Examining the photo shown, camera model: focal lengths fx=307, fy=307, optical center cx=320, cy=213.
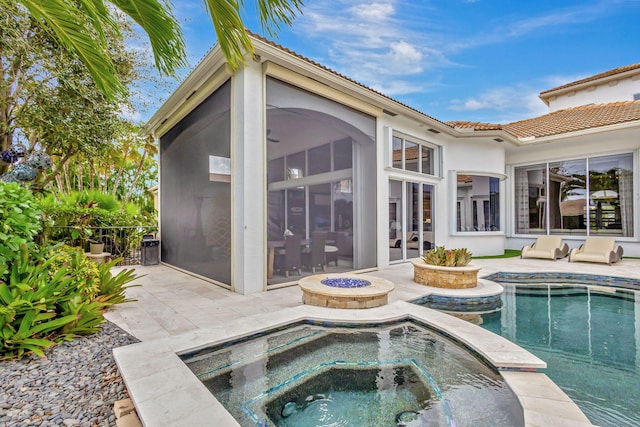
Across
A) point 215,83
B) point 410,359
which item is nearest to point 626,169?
point 410,359

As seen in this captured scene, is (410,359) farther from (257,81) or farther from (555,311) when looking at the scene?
(257,81)

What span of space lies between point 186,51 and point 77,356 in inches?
154

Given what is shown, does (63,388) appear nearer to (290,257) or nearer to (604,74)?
(290,257)

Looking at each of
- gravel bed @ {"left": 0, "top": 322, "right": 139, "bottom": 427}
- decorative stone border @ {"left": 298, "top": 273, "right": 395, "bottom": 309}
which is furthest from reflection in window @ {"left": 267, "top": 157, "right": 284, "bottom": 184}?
gravel bed @ {"left": 0, "top": 322, "right": 139, "bottom": 427}

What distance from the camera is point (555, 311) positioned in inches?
250

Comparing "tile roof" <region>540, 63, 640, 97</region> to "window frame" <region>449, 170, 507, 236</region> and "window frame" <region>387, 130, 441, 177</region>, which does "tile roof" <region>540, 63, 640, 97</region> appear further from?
"window frame" <region>387, 130, 441, 177</region>

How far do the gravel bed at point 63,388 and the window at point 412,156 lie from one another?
9.10 m

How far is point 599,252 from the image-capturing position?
10.9 m

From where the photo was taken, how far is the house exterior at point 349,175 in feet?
22.9

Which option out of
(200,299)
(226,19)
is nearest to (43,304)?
(200,299)

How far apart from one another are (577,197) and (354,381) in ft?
49.5

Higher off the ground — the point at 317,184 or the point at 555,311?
the point at 317,184

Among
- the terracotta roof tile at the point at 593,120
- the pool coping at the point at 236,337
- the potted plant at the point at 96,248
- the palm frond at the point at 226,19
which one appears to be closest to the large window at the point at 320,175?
the pool coping at the point at 236,337

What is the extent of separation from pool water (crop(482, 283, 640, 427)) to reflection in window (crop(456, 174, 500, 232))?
199 inches
